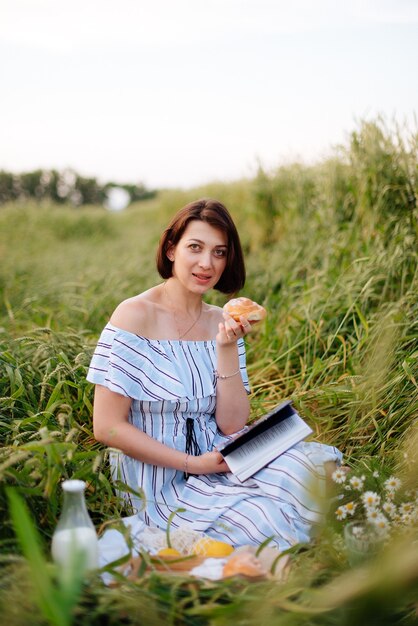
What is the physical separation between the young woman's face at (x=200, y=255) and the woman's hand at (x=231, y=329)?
0.23 meters

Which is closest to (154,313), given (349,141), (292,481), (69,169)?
(292,481)

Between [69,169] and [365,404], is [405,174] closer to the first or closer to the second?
[365,404]

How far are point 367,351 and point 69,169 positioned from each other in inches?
801

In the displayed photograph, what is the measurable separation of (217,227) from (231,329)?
0.45 metres

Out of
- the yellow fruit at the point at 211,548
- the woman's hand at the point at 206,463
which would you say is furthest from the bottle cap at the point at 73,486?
the woman's hand at the point at 206,463

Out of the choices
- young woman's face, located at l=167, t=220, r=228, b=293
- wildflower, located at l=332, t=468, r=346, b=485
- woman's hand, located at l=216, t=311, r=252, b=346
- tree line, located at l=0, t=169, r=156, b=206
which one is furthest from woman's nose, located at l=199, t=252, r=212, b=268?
tree line, located at l=0, t=169, r=156, b=206

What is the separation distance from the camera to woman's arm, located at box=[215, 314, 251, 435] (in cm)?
244

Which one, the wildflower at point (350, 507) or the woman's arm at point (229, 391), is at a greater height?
the woman's arm at point (229, 391)

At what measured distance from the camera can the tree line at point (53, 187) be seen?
782 inches

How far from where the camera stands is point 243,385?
100 inches

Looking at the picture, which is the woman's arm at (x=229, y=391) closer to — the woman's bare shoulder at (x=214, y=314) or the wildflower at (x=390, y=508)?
the woman's bare shoulder at (x=214, y=314)

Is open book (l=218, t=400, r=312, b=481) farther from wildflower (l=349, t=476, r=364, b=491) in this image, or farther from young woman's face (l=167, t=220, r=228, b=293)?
young woman's face (l=167, t=220, r=228, b=293)

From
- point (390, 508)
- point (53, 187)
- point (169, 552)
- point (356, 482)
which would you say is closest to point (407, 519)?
point (390, 508)

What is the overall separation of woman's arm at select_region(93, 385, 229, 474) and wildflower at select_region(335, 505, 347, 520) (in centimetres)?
45
